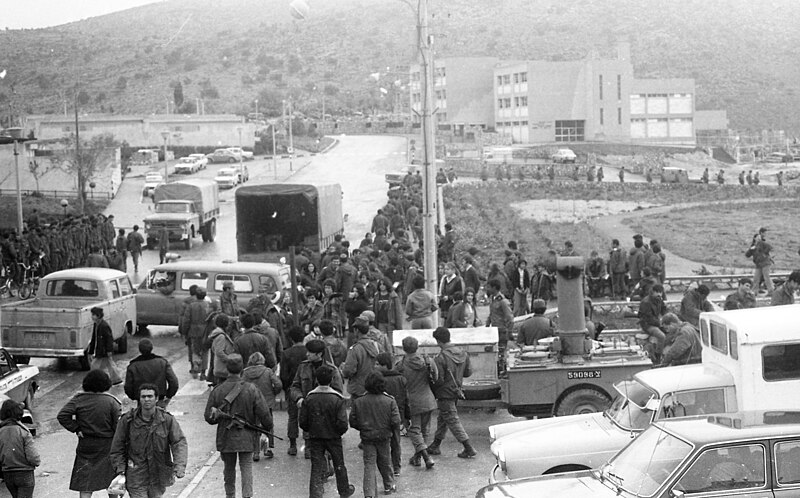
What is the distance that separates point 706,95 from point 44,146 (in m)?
122

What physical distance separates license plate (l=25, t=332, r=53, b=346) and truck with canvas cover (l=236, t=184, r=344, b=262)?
11189 millimetres

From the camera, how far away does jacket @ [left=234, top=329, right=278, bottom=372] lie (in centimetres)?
1373

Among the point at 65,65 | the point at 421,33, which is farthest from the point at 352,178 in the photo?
the point at 65,65

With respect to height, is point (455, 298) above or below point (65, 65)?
below

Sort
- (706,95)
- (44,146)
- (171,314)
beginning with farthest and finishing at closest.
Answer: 1. (706,95)
2. (44,146)
3. (171,314)

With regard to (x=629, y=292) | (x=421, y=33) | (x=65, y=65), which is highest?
(x=65, y=65)

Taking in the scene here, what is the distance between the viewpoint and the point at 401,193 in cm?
4116

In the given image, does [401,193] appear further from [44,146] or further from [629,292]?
[44,146]

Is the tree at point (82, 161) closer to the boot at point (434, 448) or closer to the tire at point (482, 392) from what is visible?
the tire at point (482, 392)

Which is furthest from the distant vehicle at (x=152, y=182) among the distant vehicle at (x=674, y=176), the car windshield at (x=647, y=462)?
the car windshield at (x=647, y=462)

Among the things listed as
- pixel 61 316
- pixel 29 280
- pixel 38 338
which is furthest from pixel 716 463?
pixel 29 280

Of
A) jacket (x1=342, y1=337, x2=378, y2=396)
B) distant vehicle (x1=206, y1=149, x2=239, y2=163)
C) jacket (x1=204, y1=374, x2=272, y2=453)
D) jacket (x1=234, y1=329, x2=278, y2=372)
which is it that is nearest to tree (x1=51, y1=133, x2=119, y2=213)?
distant vehicle (x1=206, y1=149, x2=239, y2=163)

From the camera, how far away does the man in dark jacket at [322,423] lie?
1056cm

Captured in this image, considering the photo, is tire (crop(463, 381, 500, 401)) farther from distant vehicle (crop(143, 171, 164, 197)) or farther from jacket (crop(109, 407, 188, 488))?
distant vehicle (crop(143, 171, 164, 197))
